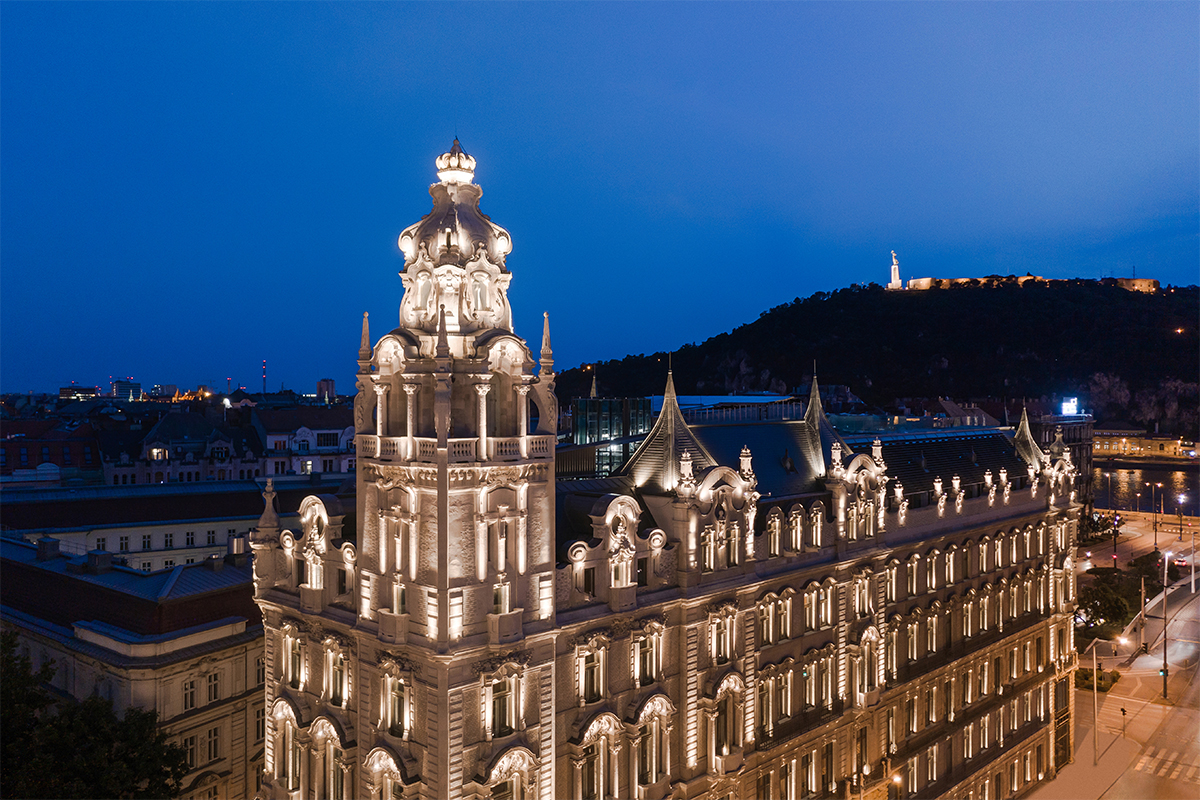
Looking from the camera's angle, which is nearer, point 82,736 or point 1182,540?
point 82,736

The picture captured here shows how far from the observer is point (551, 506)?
1464 inches

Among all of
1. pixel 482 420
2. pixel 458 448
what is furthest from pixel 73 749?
pixel 482 420

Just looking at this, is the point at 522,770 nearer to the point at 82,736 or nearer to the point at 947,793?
the point at 82,736

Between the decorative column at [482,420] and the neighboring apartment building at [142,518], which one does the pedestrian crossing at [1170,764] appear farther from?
the neighboring apartment building at [142,518]

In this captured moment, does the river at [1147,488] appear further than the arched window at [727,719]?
Yes

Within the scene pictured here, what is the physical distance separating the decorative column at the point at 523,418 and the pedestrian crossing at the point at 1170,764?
2504 inches

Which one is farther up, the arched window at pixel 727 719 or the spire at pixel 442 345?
the spire at pixel 442 345

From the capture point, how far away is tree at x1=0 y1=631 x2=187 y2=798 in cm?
3694

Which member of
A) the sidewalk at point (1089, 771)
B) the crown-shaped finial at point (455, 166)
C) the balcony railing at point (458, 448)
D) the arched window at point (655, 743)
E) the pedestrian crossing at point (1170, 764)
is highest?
the crown-shaped finial at point (455, 166)

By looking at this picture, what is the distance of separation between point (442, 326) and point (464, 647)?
1397cm

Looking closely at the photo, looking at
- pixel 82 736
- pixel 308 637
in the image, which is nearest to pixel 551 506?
pixel 308 637

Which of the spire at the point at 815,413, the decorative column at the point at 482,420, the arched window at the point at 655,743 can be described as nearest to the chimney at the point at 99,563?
the decorative column at the point at 482,420

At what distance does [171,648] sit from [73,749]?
7937 millimetres

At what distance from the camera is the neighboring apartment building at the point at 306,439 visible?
397 ft
